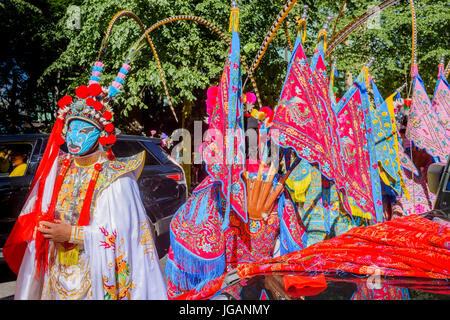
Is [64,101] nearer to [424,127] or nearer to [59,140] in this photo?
[59,140]

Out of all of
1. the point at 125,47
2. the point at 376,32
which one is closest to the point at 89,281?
the point at 125,47

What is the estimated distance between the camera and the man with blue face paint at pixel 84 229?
228 cm

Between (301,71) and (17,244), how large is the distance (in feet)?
8.74

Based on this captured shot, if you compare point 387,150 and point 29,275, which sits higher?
point 387,150

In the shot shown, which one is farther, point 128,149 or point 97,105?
point 128,149

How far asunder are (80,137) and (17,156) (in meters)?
3.30

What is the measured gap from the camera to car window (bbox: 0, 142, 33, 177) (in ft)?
16.3

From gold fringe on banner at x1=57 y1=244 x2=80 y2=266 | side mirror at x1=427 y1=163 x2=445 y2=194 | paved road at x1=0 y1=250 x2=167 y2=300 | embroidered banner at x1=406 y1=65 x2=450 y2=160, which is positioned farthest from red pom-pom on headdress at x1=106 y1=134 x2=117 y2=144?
embroidered banner at x1=406 y1=65 x2=450 y2=160

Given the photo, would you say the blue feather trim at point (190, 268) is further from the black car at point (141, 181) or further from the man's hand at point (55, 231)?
the black car at point (141, 181)

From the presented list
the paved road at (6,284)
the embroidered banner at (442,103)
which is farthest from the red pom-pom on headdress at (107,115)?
the embroidered banner at (442,103)

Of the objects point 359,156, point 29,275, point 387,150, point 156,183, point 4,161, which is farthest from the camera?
point 156,183

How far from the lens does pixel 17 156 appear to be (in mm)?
5137

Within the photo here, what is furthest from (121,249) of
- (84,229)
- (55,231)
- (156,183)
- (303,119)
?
(156,183)

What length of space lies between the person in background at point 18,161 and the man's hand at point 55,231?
10.4ft
